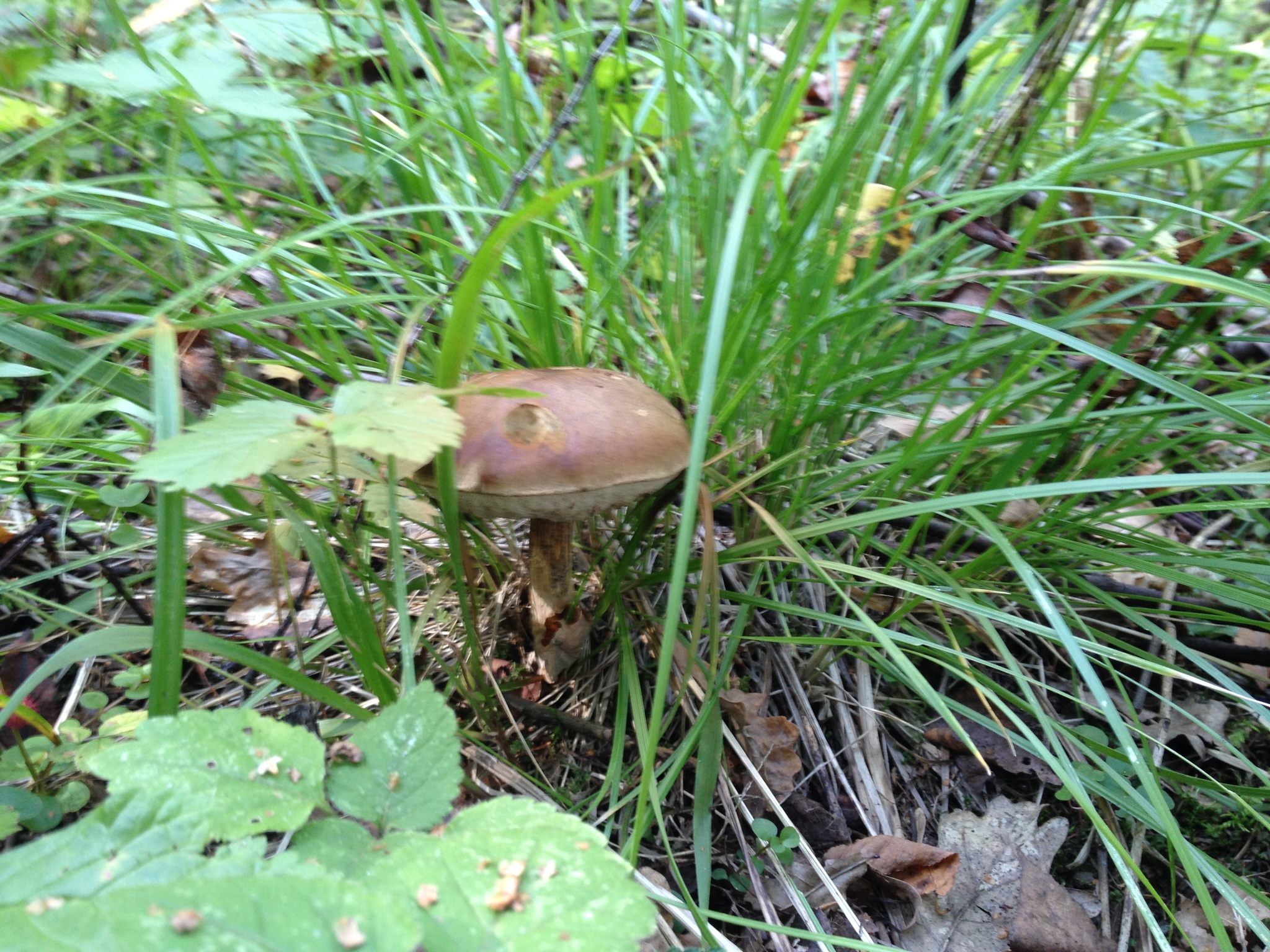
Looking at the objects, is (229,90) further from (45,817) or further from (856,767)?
(856,767)

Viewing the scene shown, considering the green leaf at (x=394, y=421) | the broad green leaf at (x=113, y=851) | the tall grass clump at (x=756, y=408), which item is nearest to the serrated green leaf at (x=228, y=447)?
the green leaf at (x=394, y=421)

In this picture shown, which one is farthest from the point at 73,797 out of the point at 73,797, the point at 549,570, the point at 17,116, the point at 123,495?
the point at 17,116

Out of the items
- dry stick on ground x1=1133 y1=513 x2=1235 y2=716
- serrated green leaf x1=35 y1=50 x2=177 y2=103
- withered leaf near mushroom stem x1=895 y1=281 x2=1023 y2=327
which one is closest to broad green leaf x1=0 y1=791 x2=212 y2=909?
serrated green leaf x1=35 y1=50 x2=177 y2=103

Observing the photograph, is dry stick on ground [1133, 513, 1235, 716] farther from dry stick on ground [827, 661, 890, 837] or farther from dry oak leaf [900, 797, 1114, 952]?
dry stick on ground [827, 661, 890, 837]

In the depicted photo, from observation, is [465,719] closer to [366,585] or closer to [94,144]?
[366,585]

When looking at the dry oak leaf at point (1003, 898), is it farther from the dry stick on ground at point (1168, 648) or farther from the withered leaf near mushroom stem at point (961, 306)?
the withered leaf near mushroom stem at point (961, 306)
